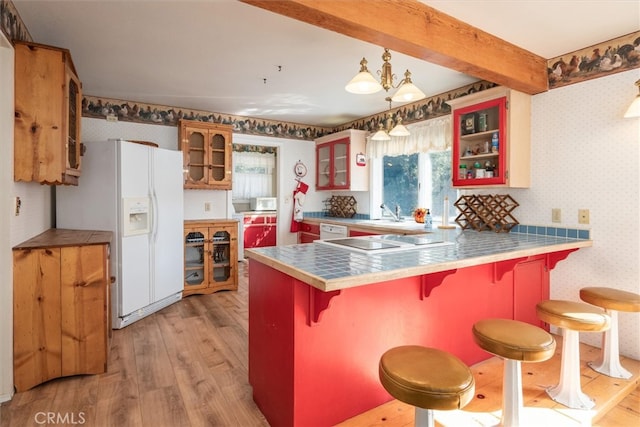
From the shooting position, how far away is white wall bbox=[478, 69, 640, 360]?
233cm

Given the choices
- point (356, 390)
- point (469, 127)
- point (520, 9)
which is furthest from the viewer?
point (469, 127)

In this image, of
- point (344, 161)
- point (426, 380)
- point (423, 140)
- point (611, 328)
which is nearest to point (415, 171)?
point (423, 140)

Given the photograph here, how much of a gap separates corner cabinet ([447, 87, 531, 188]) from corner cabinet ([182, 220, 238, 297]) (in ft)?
9.07

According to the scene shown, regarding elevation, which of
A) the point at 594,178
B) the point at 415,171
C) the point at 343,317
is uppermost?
the point at 415,171

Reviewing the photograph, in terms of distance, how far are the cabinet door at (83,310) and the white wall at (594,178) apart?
3.43 meters

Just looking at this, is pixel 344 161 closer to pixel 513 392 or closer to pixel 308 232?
pixel 308 232

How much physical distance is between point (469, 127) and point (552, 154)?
706 millimetres

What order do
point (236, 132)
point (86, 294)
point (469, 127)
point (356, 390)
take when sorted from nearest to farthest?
point (356, 390) → point (86, 294) → point (469, 127) → point (236, 132)

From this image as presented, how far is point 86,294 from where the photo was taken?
2.19 m

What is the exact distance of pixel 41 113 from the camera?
84.2 inches

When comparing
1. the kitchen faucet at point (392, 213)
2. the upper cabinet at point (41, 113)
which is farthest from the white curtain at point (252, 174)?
the upper cabinet at point (41, 113)

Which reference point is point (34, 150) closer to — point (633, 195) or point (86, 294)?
point (86, 294)

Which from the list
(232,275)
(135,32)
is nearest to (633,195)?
(135,32)

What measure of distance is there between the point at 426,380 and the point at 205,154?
383cm
